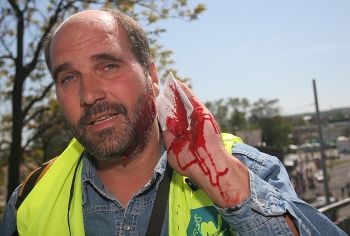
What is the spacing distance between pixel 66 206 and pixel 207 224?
686 mm

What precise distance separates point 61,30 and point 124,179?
811 millimetres

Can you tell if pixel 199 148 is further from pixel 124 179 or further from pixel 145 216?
pixel 124 179

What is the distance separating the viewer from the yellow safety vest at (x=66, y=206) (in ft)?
4.98

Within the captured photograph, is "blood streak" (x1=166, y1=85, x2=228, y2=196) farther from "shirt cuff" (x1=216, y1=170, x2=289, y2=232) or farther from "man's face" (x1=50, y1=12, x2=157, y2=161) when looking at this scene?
"man's face" (x1=50, y1=12, x2=157, y2=161)

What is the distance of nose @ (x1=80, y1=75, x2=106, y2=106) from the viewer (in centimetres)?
165

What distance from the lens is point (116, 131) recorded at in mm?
1669

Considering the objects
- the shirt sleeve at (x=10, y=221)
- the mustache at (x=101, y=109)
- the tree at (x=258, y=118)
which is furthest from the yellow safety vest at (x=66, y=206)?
the tree at (x=258, y=118)

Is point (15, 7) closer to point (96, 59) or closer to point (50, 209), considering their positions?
point (96, 59)

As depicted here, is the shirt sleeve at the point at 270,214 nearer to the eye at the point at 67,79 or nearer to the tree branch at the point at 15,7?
the eye at the point at 67,79

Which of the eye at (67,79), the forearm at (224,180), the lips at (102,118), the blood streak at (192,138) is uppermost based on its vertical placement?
the eye at (67,79)

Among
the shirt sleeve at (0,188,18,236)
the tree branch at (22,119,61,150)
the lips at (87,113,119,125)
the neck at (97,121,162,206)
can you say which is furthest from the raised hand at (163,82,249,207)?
the tree branch at (22,119,61,150)

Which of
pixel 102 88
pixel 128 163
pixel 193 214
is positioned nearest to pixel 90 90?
pixel 102 88

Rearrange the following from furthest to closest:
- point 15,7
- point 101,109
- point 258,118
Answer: point 258,118 → point 15,7 → point 101,109

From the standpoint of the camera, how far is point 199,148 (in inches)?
53.2
